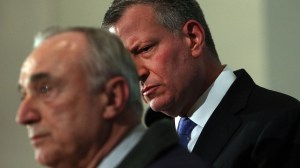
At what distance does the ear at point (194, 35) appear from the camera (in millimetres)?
1427

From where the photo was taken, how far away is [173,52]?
1387 millimetres

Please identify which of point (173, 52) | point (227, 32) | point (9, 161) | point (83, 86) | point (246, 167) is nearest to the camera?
point (83, 86)

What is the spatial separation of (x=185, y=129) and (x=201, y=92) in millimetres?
98

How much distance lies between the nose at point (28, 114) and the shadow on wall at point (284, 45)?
1101mm

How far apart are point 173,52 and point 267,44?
60 centimetres

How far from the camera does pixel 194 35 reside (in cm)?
145

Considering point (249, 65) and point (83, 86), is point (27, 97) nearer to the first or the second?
point (83, 86)

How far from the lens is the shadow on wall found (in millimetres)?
1833

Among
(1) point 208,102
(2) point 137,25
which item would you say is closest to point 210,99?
(1) point 208,102

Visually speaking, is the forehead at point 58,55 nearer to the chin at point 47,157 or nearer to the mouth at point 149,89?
the chin at point 47,157

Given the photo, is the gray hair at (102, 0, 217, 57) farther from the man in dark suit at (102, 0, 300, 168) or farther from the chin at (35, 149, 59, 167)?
the chin at (35, 149, 59, 167)

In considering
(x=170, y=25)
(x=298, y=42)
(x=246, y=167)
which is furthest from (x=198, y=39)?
(x=298, y=42)

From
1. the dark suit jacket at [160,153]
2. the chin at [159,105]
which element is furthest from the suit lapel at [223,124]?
the dark suit jacket at [160,153]

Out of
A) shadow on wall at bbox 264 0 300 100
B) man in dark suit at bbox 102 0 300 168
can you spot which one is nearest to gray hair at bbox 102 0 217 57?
man in dark suit at bbox 102 0 300 168
